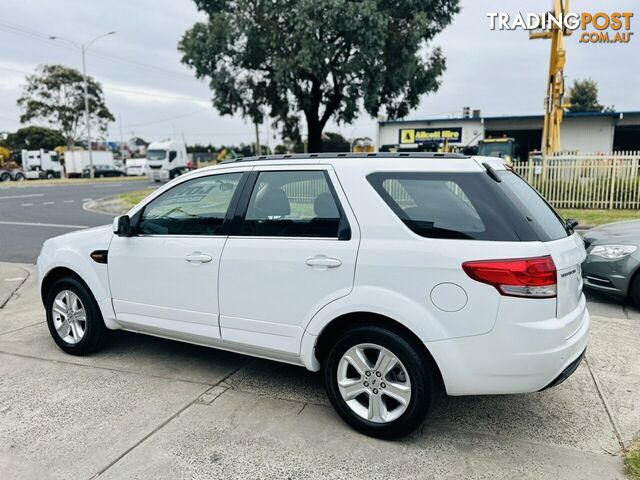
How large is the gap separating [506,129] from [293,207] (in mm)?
34682

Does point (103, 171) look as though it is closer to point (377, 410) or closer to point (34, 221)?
point (34, 221)

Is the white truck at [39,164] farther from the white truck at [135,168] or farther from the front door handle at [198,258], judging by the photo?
the front door handle at [198,258]

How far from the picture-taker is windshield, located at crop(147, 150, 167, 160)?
38.1 meters

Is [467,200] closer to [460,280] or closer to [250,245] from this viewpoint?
[460,280]

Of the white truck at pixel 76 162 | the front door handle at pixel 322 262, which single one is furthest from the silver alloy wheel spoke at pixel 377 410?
the white truck at pixel 76 162

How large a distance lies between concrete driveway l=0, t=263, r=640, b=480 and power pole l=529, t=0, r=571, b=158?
45.7 ft

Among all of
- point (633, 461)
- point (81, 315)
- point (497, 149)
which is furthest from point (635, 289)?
point (497, 149)

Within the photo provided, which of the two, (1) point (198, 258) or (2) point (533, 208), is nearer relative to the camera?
(2) point (533, 208)

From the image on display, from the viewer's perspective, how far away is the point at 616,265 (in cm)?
559

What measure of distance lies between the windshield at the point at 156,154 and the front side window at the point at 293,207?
36.8m

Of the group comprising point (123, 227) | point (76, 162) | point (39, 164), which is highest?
point (76, 162)

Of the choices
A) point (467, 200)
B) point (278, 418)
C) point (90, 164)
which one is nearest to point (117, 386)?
point (278, 418)

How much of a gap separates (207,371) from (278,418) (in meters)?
0.98

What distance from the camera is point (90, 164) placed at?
44.5 meters
